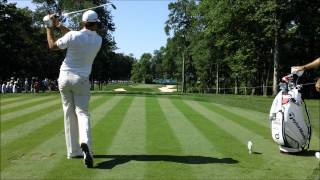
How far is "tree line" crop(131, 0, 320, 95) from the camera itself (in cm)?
5334

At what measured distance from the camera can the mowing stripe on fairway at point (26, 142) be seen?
31.5 ft

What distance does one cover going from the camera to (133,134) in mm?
12602

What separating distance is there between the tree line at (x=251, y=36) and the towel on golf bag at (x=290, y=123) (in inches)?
1560

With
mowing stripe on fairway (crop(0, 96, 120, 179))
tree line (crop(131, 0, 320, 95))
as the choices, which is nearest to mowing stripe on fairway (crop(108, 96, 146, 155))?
mowing stripe on fairway (crop(0, 96, 120, 179))

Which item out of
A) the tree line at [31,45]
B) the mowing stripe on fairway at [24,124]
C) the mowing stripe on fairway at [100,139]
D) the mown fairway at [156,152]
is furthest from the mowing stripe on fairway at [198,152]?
the tree line at [31,45]

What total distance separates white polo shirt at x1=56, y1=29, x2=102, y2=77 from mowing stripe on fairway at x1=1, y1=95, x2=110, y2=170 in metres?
1.88

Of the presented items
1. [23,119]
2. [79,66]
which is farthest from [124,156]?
[23,119]

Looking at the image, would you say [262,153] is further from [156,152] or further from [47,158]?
[47,158]

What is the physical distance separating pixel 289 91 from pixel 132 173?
149 inches

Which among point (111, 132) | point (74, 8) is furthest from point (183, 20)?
point (111, 132)

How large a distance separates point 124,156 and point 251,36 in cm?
5007

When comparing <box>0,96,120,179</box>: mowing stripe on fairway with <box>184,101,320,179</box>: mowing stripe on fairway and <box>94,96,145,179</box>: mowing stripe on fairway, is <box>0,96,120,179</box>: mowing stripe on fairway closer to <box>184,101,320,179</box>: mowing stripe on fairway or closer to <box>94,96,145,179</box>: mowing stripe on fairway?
<box>94,96,145,179</box>: mowing stripe on fairway

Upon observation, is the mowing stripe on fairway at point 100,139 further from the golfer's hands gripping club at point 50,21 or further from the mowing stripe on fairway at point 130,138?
the golfer's hands gripping club at point 50,21

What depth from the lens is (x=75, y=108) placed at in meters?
9.45
